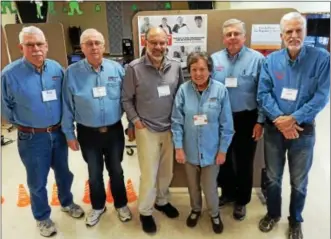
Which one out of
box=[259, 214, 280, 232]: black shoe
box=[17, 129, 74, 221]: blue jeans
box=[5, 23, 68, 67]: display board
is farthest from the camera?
box=[5, 23, 68, 67]: display board

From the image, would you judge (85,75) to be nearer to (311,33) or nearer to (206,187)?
(206,187)

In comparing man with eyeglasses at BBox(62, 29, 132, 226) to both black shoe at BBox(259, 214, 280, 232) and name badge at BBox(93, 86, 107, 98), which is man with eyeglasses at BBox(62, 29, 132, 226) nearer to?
name badge at BBox(93, 86, 107, 98)

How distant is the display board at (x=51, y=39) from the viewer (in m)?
4.12

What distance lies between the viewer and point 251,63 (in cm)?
228

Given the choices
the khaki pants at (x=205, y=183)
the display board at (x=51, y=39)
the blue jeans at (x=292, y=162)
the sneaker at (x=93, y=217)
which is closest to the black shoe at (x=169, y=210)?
the khaki pants at (x=205, y=183)

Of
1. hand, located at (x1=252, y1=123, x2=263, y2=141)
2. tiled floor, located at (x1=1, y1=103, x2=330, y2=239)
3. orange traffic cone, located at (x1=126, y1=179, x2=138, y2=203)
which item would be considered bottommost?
tiled floor, located at (x1=1, y1=103, x2=330, y2=239)

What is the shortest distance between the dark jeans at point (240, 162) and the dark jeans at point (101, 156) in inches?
34.9

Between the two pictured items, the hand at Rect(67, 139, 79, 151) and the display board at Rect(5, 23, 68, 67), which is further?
the display board at Rect(5, 23, 68, 67)

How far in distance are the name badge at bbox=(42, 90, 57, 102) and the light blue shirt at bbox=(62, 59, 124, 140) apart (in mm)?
75

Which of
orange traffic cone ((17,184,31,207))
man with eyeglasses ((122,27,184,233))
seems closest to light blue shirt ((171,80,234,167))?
man with eyeglasses ((122,27,184,233))

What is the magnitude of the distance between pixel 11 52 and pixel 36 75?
8.41 ft

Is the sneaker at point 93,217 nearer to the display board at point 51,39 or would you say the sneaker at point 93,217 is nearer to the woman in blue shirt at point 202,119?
the woman in blue shirt at point 202,119

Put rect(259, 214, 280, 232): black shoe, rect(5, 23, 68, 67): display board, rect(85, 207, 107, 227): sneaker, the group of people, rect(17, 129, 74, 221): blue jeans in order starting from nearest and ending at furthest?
the group of people → rect(17, 129, 74, 221): blue jeans → rect(259, 214, 280, 232): black shoe → rect(85, 207, 107, 227): sneaker → rect(5, 23, 68, 67): display board

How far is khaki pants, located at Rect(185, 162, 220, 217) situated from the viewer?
231 cm
